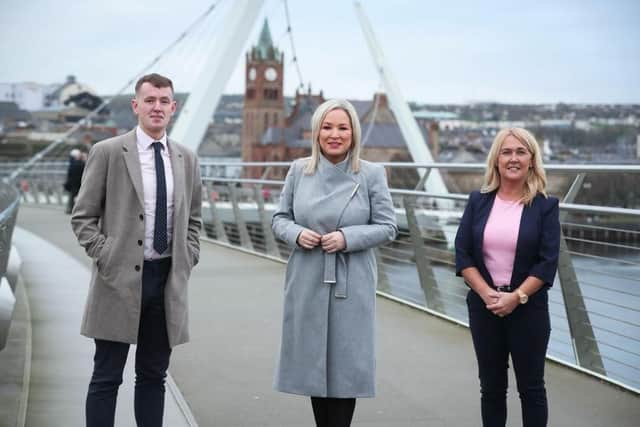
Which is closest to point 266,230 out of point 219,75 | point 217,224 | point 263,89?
point 217,224

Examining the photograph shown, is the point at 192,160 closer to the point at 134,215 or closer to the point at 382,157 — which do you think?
the point at 134,215

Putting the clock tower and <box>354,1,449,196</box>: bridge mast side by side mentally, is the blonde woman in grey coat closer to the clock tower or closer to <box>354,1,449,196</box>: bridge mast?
<box>354,1,449,196</box>: bridge mast

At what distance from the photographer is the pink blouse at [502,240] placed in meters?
3.34

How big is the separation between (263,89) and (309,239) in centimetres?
14122

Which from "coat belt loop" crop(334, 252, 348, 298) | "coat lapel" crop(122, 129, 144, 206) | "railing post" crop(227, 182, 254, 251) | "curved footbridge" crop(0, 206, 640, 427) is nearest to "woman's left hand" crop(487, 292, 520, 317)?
"coat belt loop" crop(334, 252, 348, 298)

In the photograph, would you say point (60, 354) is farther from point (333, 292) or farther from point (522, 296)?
point (522, 296)

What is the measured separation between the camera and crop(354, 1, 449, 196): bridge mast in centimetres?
4314

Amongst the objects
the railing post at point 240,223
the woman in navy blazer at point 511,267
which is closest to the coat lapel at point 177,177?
the woman in navy blazer at point 511,267

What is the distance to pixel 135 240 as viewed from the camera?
3.18 metres

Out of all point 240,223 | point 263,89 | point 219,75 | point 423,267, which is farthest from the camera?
point 263,89

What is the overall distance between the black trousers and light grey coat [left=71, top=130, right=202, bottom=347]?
3.34ft

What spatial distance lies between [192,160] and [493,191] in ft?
3.37

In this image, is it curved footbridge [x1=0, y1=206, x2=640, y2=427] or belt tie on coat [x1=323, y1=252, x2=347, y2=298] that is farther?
curved footbridge [x1=0, y1=206, x2=640, y2=427]

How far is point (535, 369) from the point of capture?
10.9ft
